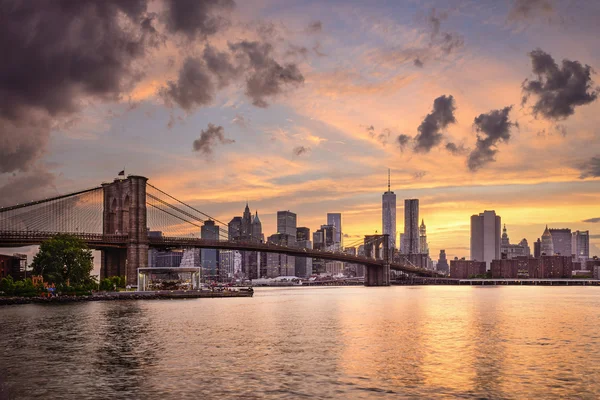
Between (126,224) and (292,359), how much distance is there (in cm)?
10157

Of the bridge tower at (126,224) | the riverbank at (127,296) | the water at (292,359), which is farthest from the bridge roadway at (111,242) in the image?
the water at (292,359)

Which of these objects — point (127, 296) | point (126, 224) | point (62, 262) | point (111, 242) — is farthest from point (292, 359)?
point (126, 224)

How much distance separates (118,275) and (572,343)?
108913mm

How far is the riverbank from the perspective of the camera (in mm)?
99062

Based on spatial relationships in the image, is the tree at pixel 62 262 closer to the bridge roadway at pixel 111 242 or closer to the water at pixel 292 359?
the bridge roadway at pixel 111 242

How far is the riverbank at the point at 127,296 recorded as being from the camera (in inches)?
3900

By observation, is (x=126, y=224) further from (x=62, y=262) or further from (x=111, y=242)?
(x=62, y=262)

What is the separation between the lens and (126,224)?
440 ft

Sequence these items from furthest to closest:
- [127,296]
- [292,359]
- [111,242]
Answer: [111,242], [127,296], [292,359]

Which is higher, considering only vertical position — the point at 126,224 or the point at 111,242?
the point at 126,224

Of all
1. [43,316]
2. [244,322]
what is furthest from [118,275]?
[244,322]

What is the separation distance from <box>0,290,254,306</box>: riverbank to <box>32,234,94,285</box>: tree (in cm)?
533

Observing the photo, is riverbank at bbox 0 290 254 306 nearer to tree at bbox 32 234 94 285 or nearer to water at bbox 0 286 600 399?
tree at bbox 32 234 94 285

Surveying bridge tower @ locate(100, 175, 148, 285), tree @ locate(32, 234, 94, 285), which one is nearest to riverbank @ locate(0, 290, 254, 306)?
tree @ locate(32, 234, 94, 285)
